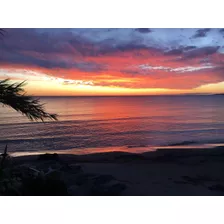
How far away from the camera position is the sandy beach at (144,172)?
307 centimetres

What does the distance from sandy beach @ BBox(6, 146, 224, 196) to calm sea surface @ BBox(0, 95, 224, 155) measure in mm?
151

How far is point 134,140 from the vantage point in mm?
3283

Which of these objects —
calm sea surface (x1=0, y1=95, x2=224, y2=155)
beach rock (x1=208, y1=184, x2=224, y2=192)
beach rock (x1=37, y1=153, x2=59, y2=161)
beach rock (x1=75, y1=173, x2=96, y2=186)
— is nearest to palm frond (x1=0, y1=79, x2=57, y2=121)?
calm sea surface (x1=0, y1=95, x2=224, y2=155)

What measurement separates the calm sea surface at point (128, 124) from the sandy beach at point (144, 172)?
0.15 metres

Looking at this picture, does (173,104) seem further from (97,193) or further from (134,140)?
(97,193)

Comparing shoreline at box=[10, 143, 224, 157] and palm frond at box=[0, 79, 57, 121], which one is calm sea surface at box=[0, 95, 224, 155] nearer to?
shoreline at box=[10, 143, 224, 157]

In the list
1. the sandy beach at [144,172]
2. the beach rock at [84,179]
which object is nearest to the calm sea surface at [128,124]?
the sandy beach at [144,172]

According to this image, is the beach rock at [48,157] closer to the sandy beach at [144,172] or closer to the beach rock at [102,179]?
the sandy beach at [144,172]

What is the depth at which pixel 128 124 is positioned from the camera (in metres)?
3.54

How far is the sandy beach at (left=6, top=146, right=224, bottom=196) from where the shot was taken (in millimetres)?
3068
